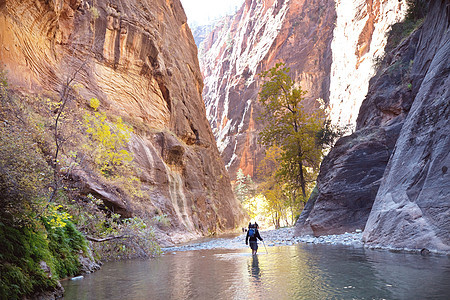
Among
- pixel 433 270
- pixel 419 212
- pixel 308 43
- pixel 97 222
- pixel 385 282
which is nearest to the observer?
pixel 385 282

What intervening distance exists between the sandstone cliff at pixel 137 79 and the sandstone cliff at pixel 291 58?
21035 millimetres

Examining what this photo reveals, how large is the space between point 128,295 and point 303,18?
266 feet

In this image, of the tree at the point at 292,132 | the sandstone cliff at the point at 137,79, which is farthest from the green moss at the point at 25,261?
the tree at the point at 292,132

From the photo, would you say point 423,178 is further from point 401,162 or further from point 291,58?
point 291,58

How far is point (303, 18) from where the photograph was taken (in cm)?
7644

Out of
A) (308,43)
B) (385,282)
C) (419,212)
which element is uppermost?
(308,43)

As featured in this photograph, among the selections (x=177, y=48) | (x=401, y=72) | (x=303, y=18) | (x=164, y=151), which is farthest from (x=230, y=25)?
(x=401, y=72)

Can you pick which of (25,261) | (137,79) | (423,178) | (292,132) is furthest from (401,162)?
(137,79)

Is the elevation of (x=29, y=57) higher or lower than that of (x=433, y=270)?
higher

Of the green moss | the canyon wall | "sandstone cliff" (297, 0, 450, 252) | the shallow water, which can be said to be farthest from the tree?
the green moss

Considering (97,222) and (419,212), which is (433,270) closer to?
(419,212)

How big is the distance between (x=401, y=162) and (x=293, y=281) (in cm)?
682

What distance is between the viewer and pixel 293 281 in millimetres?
5930

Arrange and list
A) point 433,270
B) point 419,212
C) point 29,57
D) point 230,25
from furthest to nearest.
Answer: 1. point 230,25
2. point 29,57
3. point 419,212
4. point 433,270
